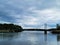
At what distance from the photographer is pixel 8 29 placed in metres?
187

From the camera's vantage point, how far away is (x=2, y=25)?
629 feet

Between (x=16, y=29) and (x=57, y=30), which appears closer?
(x=57, y=30)

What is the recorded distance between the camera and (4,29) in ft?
617

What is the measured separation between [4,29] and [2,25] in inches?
271

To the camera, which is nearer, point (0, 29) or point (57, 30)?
point (57, 30)

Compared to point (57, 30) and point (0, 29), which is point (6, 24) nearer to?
point (0, 29)

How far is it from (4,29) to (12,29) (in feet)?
33.4

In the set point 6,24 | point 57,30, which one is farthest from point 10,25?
→ point 57,30

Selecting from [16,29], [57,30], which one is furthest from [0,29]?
[57,30]

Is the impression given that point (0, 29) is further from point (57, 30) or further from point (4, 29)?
point (57, 30)

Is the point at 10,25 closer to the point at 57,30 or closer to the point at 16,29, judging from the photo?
the point at 16,29

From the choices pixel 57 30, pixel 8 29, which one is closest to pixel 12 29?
pixel 8 29

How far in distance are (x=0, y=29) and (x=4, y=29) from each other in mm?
5008

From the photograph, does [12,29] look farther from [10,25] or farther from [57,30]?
[57,30]
